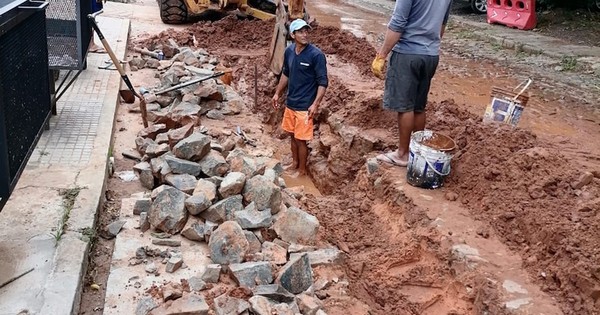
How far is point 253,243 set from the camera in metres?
4.38

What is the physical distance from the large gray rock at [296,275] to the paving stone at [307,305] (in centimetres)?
10

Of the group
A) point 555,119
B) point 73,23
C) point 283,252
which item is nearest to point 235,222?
point 283,252

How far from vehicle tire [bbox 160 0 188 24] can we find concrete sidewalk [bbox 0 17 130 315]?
7189 mm

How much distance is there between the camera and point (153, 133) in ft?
20.6

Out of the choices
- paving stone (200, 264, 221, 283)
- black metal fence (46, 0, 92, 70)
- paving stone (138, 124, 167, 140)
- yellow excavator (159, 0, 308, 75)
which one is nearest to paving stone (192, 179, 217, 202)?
paving stone (200, 264, 221, 283)

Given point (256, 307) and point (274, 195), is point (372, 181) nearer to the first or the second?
point (274, 195)

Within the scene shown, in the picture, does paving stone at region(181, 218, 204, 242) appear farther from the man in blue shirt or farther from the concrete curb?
the man in blue shirt

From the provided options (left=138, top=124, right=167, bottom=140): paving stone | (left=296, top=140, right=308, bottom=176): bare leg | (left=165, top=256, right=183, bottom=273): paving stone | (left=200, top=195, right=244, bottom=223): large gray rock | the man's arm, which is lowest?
(left=296, top=140, right=308, bottom=176): bare leg

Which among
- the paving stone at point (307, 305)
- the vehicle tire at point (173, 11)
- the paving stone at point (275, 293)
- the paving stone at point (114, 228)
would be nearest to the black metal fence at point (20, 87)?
the paving stone at point (114, 228)

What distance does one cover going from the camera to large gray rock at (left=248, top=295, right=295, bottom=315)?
3.52 meters

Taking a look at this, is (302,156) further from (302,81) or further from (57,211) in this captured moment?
(57,211)

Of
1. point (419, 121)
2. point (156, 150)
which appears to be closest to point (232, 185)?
point (156, 150)

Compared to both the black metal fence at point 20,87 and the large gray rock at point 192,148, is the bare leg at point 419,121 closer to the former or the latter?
the large gray rock at point 192,148

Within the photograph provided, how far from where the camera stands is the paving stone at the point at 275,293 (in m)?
3.74
